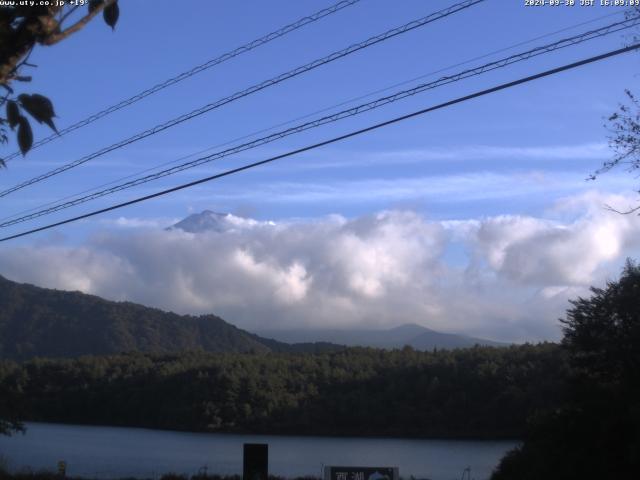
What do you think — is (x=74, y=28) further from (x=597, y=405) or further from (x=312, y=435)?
(x=312, y=435)

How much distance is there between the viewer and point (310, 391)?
5762 cm

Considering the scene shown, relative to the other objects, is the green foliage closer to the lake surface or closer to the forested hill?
the lake surface

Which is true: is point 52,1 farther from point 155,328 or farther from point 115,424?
point 155,328

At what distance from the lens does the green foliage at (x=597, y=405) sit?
16.6 m

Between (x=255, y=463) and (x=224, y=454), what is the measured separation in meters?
27.5

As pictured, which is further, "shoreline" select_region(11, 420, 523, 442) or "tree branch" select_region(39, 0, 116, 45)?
"shoreline" select_region(11, 420, 523, 442)

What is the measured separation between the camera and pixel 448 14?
1249cm

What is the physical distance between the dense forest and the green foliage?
13.4 metres

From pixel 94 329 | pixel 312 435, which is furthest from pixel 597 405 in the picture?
pixel 94 329

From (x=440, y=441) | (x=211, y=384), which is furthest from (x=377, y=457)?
(x=211, y=384)

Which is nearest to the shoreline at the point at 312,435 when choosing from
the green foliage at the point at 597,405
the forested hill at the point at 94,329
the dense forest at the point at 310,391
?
the dense forest at the point at 310,391

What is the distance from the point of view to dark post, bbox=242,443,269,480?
619 inches

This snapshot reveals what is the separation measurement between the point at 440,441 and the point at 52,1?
4130 centimetres

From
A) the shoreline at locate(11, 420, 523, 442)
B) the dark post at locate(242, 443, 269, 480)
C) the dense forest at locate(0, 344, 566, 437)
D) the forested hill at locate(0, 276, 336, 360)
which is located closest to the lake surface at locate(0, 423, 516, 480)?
the shoreline at locate(11, 420, 523, 442)
